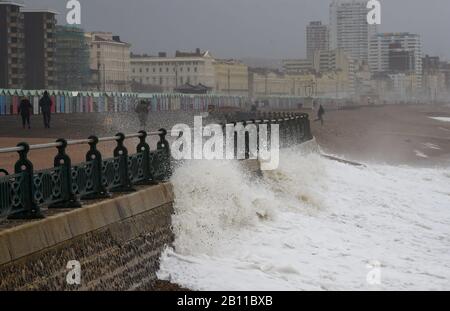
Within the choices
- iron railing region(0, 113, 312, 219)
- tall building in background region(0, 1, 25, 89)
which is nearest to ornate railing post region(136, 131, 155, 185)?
iron railing region(0, 113, 312, 219)

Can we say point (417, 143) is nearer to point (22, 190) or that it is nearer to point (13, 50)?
point (22, 190)

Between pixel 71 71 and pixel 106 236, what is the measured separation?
491ft

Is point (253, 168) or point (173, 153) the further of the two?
point (253, 168)

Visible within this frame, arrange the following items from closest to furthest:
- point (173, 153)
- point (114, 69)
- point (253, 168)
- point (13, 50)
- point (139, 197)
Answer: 1. point (139, 197)
2. point (173, 153)
3. point (253, 168)
4. point (13, 50)
5. point (114, 69)

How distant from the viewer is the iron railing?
9.57m

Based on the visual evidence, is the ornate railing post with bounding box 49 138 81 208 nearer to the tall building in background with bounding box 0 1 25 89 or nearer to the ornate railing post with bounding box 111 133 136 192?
the ornate railing post with bounding box 111 133 136 192

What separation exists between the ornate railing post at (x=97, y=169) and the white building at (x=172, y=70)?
172 metres

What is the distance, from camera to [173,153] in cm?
1528

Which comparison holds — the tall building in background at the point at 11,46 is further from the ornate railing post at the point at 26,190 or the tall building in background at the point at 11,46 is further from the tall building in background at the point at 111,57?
the ornate railing post at the point at 26,190

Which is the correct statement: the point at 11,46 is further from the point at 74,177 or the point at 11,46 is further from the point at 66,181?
the point at 66,181

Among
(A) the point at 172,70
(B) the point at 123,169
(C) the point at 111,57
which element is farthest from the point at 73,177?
(A) the point at 172,70

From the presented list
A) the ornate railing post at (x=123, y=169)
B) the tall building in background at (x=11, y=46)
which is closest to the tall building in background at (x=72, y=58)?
the tall building in background at (x=11, y=46)

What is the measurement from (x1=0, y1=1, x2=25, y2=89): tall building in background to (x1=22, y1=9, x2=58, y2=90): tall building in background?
1.74 meters

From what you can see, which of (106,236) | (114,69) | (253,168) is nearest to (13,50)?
(114,69)
